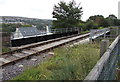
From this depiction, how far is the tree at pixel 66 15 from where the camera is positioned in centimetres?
3175

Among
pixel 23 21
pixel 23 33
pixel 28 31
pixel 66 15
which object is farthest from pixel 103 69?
pixel 66 15

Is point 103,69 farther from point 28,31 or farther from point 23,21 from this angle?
point 23,21

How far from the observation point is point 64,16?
32469mm

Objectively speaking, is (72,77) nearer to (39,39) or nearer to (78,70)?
(78,70)

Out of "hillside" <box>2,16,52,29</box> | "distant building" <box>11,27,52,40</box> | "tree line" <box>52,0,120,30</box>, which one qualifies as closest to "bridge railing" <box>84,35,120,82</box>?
"hillside" <box>2,16,52,29</box>

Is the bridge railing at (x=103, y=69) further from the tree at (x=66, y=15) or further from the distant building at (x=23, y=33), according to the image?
the tree at (x=66, y=15)

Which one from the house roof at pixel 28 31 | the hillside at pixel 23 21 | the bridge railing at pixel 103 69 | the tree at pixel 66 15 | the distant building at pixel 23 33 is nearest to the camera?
the bridge railing at pixel 103 69

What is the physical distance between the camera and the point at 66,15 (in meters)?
32.8

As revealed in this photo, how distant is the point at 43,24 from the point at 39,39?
3113 mm

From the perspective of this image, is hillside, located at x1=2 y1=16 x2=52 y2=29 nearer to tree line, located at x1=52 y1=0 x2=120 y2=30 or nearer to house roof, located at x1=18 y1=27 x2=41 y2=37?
Answer: house roof, located at x1=18 y1=27 x2=41 y2=37

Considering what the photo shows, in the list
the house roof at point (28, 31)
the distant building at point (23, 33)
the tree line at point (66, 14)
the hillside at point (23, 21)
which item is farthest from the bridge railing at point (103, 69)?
the tree line at point (66, 14)

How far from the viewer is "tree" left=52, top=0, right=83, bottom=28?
31750mm

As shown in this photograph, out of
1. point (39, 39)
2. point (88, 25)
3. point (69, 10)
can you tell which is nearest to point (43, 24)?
point (39, 39)

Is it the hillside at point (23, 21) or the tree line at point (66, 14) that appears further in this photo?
the tree line at point (66, 14)
